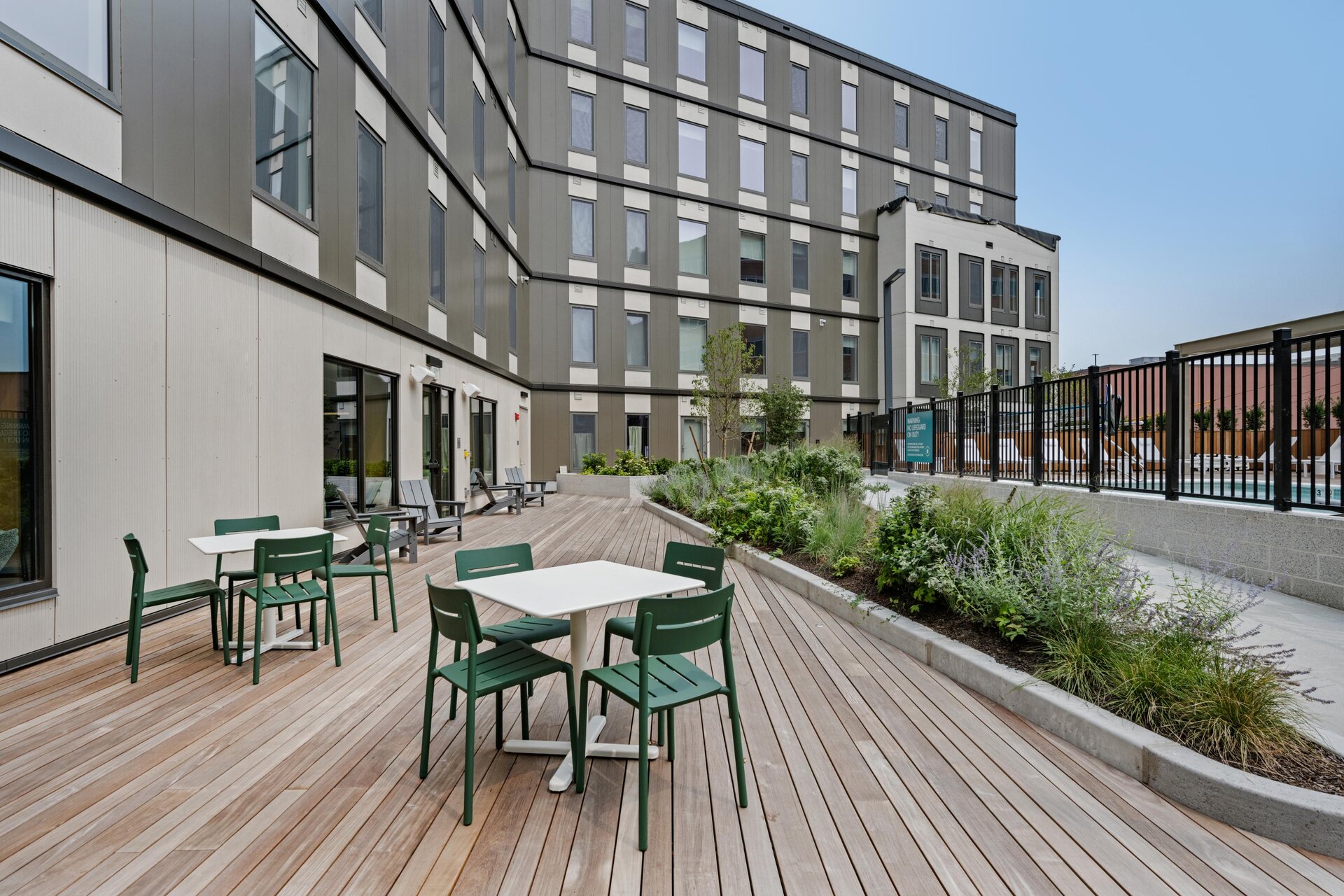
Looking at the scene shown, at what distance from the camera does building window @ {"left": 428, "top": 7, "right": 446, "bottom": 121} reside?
11945 mm

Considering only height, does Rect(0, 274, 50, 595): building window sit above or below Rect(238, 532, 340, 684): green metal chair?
above

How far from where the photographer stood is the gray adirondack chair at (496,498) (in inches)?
568

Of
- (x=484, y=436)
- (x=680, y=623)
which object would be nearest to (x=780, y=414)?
(x=484, y=436)

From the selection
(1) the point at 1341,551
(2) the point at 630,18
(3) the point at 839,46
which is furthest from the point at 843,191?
(1) the point at 1341,551

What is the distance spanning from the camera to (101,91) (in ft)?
16.5

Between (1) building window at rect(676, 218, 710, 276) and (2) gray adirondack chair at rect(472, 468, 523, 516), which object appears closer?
(2) gray adirondack chair at rect(472, 468, 523, 516)

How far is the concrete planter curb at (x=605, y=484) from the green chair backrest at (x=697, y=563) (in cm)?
1436

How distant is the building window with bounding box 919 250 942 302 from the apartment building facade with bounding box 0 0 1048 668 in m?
1.80

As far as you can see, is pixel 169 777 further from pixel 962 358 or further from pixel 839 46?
pixel 839 46

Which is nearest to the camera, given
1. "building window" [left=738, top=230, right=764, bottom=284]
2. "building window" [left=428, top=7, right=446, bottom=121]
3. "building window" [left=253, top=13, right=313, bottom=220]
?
"building window" [left=253, top=13, right=313, bottom=220]

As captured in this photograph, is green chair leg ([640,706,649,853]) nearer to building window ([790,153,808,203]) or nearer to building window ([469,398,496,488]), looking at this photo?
building window ([469,398,496,488])

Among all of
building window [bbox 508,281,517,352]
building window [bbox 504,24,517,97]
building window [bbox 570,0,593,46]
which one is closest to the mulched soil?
building window [bbox 508,281,517,352]

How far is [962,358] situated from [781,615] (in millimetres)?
22342

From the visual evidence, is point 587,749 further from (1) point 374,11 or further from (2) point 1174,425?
(1) point 374,11
